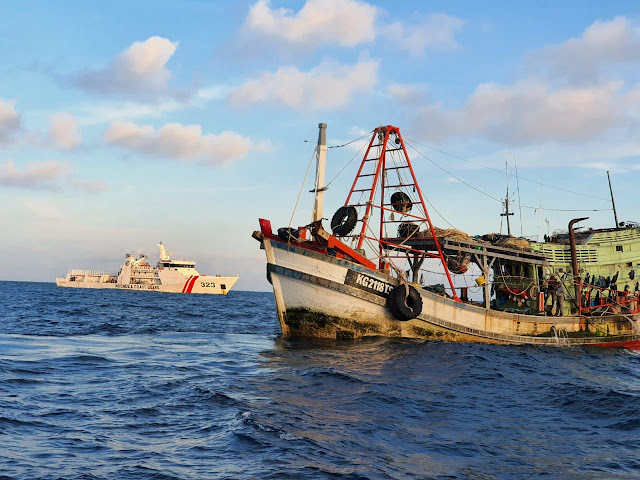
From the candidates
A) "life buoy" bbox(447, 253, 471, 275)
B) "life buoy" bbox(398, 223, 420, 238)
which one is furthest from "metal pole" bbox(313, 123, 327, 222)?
"life buoy" bbox(447, 253, 471, 275)

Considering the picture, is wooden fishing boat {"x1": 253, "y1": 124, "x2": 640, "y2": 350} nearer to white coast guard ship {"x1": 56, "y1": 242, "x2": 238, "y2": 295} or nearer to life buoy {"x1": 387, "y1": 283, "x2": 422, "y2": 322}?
life buoy {"x1": 387, "y1": 283, "x2": 422, "y2": 322}

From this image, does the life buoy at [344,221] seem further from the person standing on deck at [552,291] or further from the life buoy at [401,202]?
the person standing on deck at [552,291]

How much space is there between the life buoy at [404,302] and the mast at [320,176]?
457 cm

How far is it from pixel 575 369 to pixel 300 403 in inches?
473

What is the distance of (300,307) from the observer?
21109 mm

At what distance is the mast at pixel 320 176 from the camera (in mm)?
22016

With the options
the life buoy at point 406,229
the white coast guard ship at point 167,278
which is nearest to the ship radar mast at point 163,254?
the white coast guard ship at point 167,278

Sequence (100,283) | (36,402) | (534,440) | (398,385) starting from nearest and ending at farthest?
(534,440), (36,402), (398,385), (100,283)

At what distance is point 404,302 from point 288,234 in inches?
212

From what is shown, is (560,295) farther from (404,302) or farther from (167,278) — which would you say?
(167,278)

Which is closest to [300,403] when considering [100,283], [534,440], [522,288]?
[534,440]

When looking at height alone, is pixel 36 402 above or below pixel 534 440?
above

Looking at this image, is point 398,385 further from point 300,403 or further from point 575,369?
point 575,369

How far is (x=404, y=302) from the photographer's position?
20.8m
